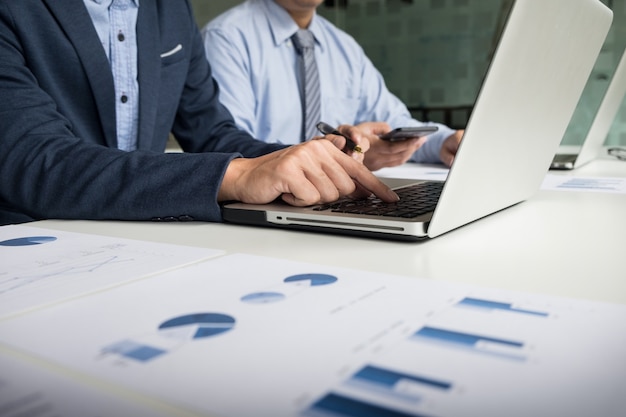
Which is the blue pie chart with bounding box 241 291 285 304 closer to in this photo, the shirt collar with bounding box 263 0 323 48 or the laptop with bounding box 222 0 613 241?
the laptop with bounding box 222 0 613 241

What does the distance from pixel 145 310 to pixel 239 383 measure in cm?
14

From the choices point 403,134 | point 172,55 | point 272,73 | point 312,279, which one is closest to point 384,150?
point 403,134

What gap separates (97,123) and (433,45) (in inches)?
84.8

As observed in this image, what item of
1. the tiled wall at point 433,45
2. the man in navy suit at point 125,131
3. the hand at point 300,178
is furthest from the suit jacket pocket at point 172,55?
the tiled wall at point 433,45

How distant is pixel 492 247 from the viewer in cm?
61

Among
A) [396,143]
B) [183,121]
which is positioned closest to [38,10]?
[183,121]

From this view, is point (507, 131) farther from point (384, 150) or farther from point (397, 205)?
point (384, 150)

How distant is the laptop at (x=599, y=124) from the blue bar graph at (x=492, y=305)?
98cm

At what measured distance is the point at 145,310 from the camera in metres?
0.43

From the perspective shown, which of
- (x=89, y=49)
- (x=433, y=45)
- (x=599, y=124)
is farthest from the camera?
(x=433, y=45)

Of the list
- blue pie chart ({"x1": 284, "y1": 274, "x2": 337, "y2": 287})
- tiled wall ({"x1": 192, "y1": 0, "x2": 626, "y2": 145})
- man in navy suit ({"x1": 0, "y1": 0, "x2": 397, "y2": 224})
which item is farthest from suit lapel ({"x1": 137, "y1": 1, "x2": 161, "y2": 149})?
tiled wall ({"x1": 192, "y1": 0, "x2": 626, "y2": 145})

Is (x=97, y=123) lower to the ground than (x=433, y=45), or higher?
lower

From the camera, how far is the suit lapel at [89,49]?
1.04 meters

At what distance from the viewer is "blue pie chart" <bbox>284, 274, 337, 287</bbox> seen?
19.2 inches
